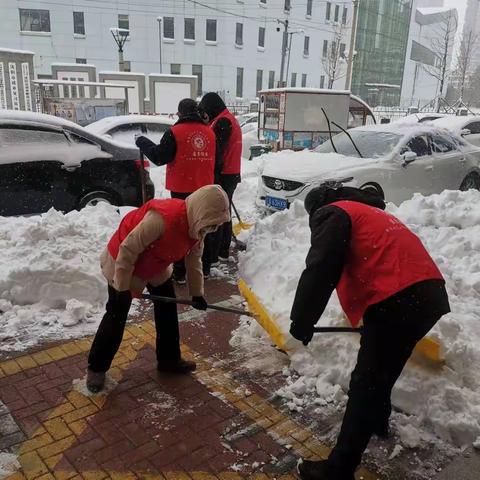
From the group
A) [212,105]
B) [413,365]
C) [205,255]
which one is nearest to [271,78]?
[212,105]

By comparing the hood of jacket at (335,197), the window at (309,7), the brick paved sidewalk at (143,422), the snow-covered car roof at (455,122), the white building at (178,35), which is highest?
the window at (309,7)

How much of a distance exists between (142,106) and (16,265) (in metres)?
15.8

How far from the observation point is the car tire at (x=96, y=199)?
6.32 metres

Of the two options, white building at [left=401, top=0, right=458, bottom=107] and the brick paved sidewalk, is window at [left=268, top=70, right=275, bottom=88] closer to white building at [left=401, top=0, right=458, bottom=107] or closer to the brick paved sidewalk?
white building at [left=401, top=0, right=458, bottom=107]

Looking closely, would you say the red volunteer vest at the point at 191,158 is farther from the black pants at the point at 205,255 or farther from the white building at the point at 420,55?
the white building at the point at 420,55

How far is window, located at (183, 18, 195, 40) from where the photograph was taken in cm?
4044

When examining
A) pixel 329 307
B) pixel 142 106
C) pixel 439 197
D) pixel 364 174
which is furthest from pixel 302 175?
pixel 142 106

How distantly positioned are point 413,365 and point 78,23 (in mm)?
41446

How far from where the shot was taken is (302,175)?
276 inches

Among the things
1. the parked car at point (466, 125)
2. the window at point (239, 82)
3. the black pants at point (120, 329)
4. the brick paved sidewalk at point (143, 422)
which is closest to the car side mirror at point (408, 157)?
the brick paved sidewalk at point (143, 422)

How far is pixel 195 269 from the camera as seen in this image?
3.21 metres

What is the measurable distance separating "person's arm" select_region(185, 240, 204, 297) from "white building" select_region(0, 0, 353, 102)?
39.1 meters

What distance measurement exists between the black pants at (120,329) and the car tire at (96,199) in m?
3.40

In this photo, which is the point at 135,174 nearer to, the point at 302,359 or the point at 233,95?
the point at 302,359
